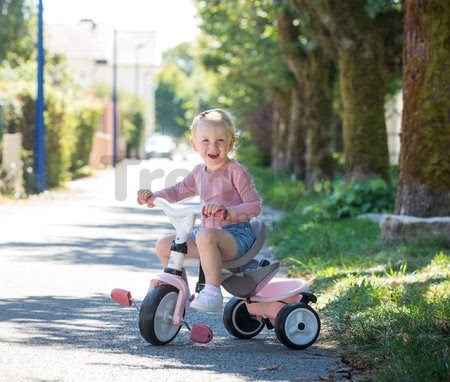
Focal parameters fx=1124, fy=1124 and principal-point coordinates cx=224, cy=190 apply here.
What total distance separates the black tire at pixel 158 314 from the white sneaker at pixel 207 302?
0.20 m

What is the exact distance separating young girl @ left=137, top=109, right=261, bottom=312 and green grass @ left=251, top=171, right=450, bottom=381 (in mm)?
930

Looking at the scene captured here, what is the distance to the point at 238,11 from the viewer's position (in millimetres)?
32875

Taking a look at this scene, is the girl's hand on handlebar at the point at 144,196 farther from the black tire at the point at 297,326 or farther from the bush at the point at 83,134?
the bush at the point at 83,134

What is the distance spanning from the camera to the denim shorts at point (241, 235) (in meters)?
6.72

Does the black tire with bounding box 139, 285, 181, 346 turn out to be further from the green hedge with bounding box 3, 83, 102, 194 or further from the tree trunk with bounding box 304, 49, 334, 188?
the green hedge with bounding box 3, 83, 102, 194

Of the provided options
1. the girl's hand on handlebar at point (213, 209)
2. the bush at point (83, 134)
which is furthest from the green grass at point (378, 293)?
the bush at point (83, 134)

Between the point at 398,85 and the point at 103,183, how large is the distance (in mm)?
11650

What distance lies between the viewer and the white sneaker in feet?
21.5

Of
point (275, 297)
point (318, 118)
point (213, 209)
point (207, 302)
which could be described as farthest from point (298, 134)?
point (213, 209)

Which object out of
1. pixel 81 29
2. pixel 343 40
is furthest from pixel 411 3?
pixel 81 29

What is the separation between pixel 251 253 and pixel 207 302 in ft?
1.53

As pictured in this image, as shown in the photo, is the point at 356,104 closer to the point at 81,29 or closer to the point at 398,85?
the point at 398,85

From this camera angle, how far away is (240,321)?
7.27 m

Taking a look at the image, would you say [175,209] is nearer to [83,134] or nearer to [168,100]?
[83,134]
